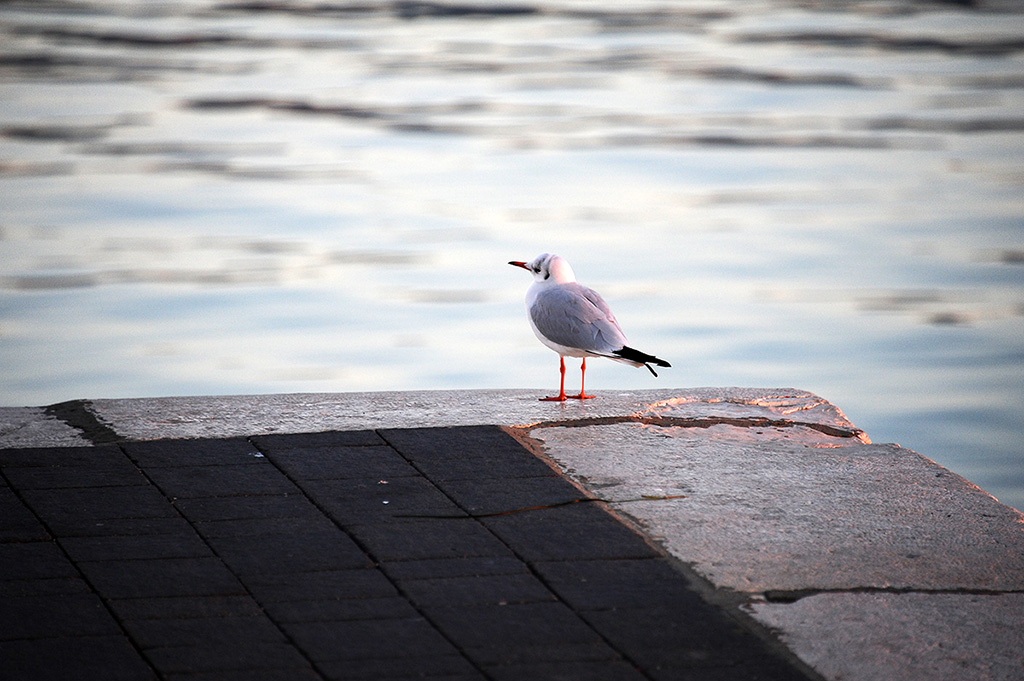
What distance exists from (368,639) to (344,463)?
1.40m

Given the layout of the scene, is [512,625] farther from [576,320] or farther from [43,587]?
[576,320]

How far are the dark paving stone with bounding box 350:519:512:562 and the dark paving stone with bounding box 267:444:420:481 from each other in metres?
0.46

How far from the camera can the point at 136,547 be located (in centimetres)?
460

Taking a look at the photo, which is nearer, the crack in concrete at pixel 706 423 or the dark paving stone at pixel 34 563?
the dark paving stone at pixel 34 563

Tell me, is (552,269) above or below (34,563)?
above

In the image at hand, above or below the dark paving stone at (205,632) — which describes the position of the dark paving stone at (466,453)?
above

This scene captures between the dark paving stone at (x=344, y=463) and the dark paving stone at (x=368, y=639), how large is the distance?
1.15 metres

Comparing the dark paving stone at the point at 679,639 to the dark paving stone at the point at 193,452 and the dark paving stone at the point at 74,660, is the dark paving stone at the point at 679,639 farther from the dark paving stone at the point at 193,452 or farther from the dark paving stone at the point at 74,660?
the dark paving stone at the point at 193,452

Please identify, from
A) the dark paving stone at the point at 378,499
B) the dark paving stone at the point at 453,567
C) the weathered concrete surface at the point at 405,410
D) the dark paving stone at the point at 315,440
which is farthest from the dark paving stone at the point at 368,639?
the weathered concrete surface at the point at 405,410

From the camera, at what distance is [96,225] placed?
41.2 ft

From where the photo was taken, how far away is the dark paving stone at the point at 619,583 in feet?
14.0

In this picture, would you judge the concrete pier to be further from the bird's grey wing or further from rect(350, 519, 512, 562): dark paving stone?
the bird's grey wing

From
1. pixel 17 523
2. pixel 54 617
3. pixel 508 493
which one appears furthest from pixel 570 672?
pixel 17 523

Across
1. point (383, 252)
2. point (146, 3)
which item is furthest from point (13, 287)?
point (146, 3)
